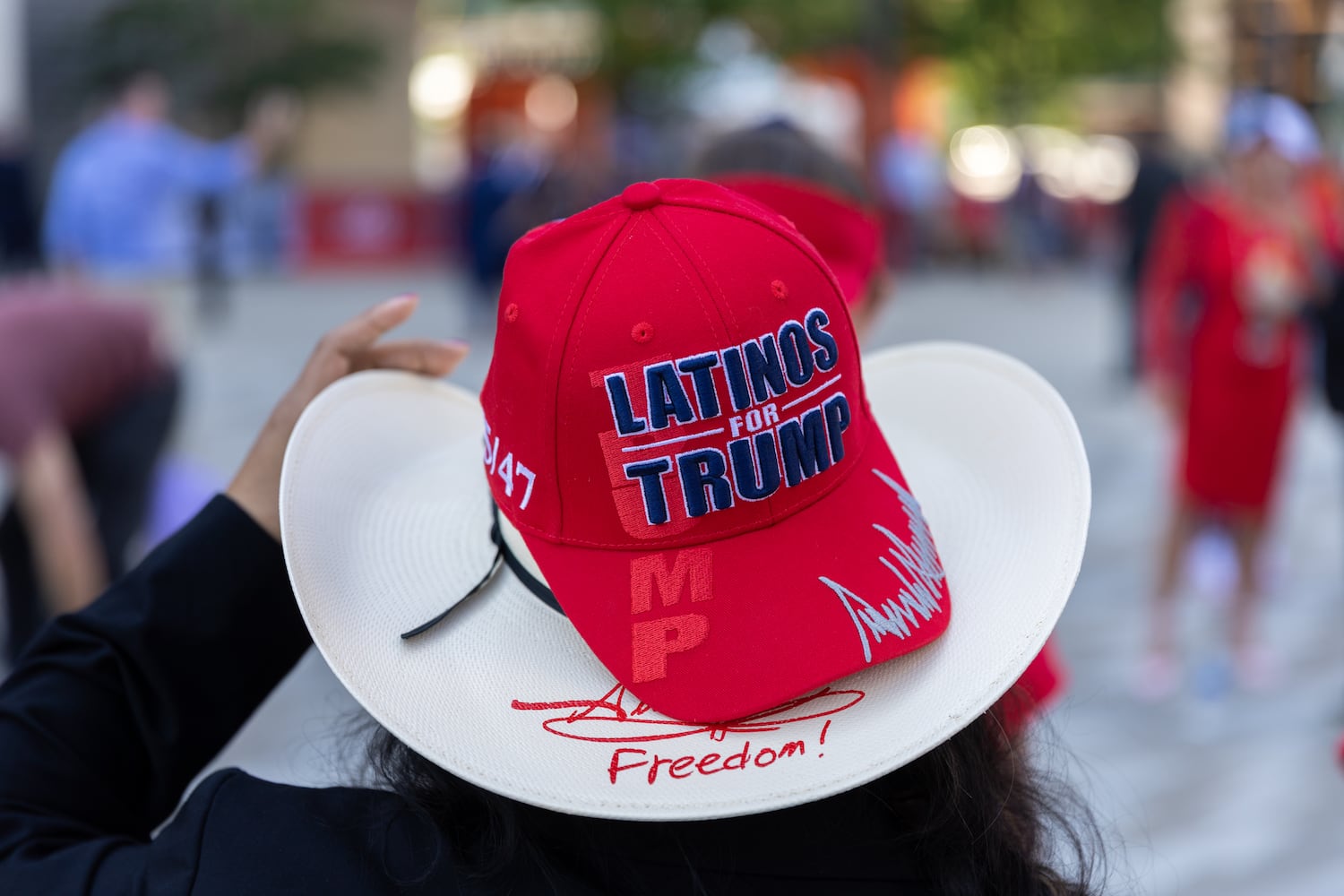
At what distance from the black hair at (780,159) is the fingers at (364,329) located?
1.03 meters

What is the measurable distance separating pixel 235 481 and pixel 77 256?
6.29 meters

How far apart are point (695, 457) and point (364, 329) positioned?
477 mm

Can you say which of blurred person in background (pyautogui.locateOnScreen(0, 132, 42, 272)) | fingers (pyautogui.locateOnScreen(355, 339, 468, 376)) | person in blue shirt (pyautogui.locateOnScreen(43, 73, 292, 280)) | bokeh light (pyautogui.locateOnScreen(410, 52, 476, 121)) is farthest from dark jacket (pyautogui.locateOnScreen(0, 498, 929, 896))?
bokeh light (pyautogui.locateOnScreen(410, 52, 476, 121))

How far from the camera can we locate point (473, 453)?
133 centimetres

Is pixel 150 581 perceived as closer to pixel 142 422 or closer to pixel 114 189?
pixel 142 422

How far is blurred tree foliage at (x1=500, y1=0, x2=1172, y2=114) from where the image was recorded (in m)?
23.6

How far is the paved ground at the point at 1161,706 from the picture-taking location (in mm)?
3230

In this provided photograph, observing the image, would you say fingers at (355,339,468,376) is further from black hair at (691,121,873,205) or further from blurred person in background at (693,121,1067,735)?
black hair at (691,121,873,205)

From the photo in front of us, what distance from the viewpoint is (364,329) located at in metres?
1.29

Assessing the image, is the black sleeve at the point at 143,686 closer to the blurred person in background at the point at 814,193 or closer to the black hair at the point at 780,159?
the blurred person in background at the point at 814,193

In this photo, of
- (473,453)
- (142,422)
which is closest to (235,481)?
(473,453)
